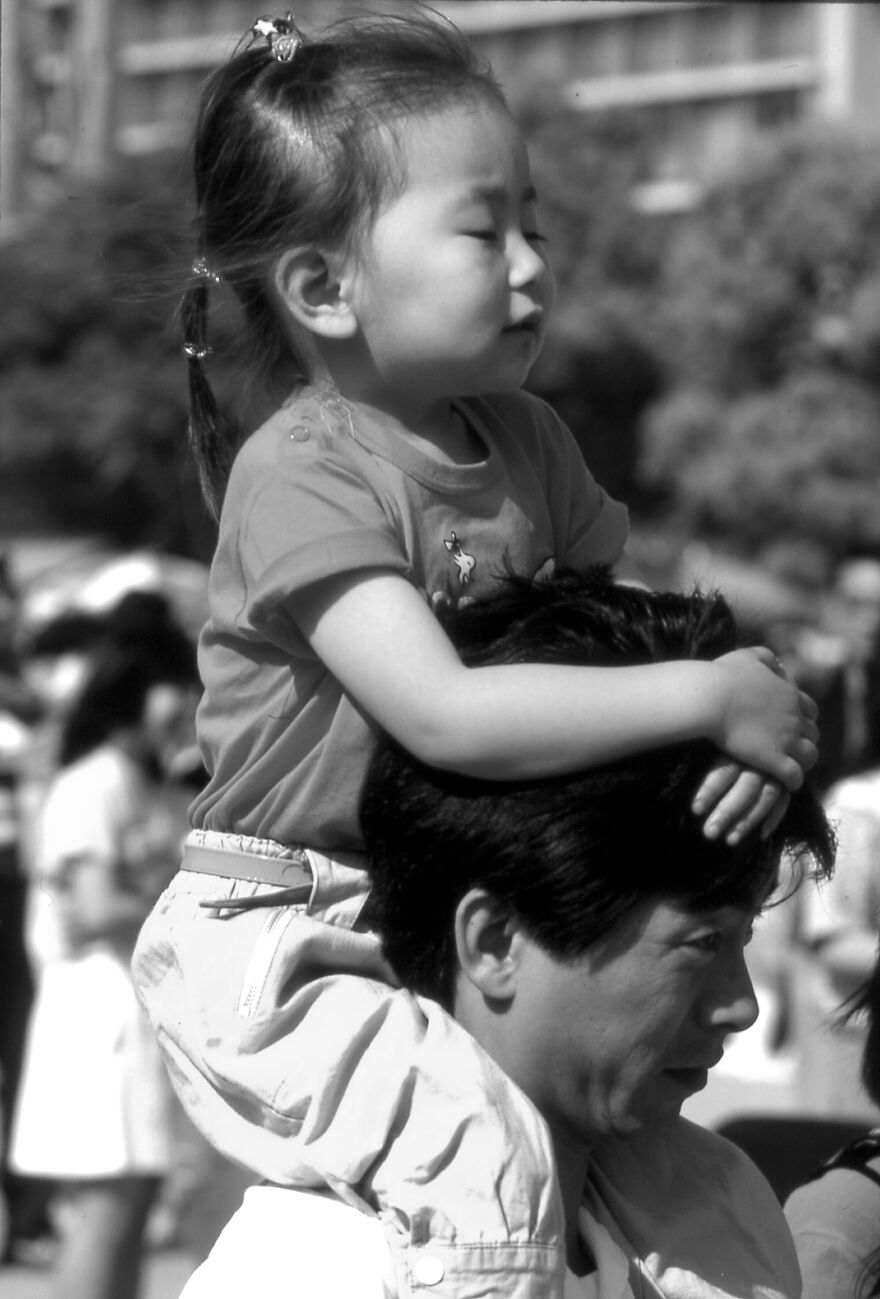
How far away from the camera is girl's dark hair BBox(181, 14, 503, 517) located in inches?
73.2

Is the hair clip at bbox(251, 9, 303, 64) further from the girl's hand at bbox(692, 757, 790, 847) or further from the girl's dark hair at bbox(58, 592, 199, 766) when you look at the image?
the girl's dark hair at bbox(58, 592, 199, 766)

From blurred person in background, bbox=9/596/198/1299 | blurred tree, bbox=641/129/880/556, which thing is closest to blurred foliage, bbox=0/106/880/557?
blurred tree, bbox=641/129/880/556

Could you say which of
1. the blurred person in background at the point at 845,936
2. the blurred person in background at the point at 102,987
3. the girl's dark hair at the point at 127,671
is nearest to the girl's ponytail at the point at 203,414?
the blurred person in background at the point at 845,936

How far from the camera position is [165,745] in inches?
228

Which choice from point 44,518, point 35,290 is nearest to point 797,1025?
point 35,290

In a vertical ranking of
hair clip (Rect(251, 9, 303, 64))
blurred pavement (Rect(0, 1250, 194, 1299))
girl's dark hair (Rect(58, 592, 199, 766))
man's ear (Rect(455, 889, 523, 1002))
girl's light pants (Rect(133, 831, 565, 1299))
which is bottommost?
blurred pavement (Rect(0, 1250, 194, 1299))

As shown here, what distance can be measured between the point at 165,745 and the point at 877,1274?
3832 millimetres

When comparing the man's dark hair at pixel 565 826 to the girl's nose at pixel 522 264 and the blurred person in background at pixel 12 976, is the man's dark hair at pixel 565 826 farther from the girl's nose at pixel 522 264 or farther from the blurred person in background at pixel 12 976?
the blurred person in background at pixel 12 976

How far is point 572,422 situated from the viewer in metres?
28.3

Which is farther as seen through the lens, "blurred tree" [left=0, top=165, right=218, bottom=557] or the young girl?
"blurred tree" [left=0, top=165, right=218, bottom=557]

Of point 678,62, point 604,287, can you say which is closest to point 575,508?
point 604,287

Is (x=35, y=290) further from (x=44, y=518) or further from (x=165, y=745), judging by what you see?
(x=165, y=745)

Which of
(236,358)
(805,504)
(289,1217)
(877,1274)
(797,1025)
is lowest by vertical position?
(805,504)

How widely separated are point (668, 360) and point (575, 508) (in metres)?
38.9
